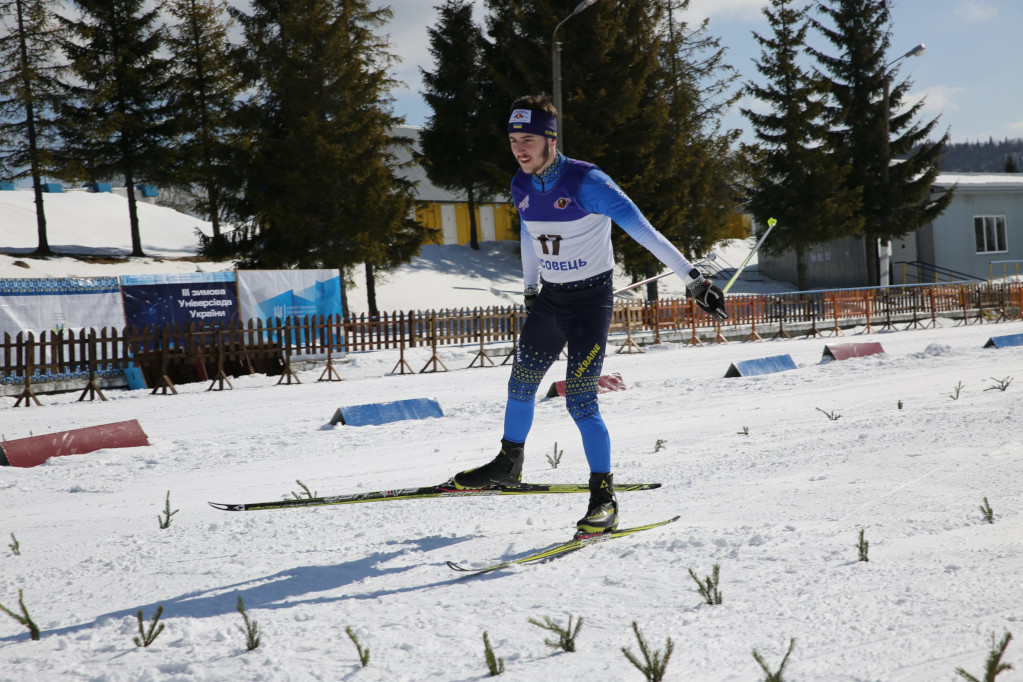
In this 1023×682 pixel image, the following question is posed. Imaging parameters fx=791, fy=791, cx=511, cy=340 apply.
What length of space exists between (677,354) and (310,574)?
16182 mm

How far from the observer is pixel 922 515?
13.1ft

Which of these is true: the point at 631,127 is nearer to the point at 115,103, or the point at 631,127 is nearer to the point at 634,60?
the point at 634,60

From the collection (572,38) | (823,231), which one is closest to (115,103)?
(572,38)

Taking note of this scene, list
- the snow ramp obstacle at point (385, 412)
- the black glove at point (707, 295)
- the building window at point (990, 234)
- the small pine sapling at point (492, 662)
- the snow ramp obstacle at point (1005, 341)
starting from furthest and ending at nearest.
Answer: the building window at point (990, 234) → the snow ramp obstacle at point (1005, 341) → the snow ramp obstacle at point (385, 412) → the black glove at point (707, 295) → the small pine sapling at point (492, 662)

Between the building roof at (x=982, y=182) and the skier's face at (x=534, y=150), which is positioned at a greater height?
the building roof at (x=982, y=182)

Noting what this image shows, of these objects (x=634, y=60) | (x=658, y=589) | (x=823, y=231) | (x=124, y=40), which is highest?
(x=124, y=40)

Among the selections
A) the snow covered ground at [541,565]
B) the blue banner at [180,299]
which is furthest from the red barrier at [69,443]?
the blue banner at [180,299]

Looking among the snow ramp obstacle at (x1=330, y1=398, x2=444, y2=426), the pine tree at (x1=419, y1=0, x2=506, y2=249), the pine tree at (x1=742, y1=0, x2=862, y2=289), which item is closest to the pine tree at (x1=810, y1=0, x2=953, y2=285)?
the pine tree at (x1=742, y1=0, x2=862, y2=289)

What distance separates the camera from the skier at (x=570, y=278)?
13.7 feet

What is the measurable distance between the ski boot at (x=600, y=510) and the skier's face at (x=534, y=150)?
170 centimetres

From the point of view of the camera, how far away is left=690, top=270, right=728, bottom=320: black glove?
4.16m

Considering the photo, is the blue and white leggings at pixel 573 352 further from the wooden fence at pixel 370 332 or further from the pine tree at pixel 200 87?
the pine tree at pixel 200 87

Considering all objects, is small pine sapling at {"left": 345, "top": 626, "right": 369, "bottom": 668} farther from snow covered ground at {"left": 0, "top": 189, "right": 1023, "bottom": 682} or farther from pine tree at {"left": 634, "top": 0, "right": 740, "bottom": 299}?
pine tree at {"left": 634, "top": 0, "right": 740, "bottom": 299}

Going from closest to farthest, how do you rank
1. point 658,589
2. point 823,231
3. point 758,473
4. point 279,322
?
1. point 658,589
2. point 758,473
3. point 279,322
4. point 823,231
